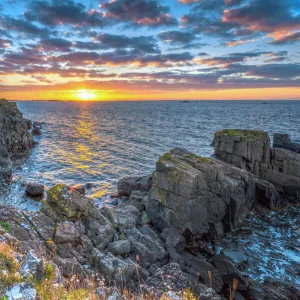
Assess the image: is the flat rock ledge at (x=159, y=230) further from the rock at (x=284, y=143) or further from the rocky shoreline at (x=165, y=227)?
the rock at (x=284, y=143)

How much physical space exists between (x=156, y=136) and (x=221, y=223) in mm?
48408

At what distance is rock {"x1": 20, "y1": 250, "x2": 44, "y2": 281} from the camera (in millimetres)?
6284

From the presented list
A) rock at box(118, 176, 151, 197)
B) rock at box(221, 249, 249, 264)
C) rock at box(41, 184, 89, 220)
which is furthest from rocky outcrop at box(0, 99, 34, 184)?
rock at box(221, 249, 249, 264)

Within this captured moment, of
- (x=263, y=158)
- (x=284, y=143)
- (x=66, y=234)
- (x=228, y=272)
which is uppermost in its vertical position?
(x=263, y=158)

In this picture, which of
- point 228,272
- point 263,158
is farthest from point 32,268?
point 263,158

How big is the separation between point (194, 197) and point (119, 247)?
7608 millimetres

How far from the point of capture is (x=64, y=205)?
1616cm

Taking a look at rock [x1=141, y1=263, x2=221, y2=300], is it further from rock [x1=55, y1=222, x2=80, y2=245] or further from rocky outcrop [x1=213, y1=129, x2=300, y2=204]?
rocky outcrop [x1=213, y1=129, x2=300, y2=204]

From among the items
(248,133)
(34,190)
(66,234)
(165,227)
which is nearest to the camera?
(66,234)

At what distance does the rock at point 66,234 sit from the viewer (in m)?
14.0

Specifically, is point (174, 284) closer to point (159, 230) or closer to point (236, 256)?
point (236, 256)

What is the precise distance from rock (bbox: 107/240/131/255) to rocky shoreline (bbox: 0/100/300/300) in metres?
0.07

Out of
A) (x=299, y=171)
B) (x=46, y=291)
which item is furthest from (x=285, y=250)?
(x=46, y=291)

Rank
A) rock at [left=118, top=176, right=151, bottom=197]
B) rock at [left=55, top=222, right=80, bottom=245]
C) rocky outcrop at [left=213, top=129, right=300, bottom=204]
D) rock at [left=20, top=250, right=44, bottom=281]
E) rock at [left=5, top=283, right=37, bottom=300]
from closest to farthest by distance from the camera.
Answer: rock at [left=5, top=283, right=37, bottom=300] → rock at [left=20, top=250, right=44, bottom=281] → rock at [left=55, top=222, right=80, bottom=245] → rock at [left=118, top=176, right=151, bottom=197] → rocky outcrop at [left=213, top=129, right=300, bottom=204]
